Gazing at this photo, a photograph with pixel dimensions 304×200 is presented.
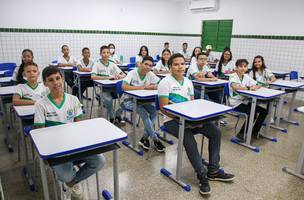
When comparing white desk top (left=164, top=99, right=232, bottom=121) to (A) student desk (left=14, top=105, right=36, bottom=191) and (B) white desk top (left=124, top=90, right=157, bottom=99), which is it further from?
(A) student desk (left=14, top=105, right=36, bottom=191)

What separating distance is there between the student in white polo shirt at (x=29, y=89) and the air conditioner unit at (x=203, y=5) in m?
6.50

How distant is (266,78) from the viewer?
13.5 feet

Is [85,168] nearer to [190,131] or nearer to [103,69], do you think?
[190,131]

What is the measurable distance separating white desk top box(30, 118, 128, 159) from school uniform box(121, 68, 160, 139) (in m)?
1.17

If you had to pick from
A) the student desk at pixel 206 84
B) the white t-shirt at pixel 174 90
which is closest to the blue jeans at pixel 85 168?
the white t-shirt at pixel 174 90

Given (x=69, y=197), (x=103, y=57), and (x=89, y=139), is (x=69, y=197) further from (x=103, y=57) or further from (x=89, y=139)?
(x=103, y=57)

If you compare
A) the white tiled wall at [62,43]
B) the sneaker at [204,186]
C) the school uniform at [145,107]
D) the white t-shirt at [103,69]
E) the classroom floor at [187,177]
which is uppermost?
the white tiled wall at [62,43]

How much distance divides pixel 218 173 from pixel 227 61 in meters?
3.41

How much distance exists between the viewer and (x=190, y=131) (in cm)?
235

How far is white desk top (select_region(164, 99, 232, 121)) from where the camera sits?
2094 millimetres

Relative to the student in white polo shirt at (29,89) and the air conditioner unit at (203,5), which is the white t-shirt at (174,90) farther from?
the air conditioner unit at (203,5)

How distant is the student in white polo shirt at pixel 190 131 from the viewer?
7.51ft

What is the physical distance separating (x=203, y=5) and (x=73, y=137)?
7.45 m

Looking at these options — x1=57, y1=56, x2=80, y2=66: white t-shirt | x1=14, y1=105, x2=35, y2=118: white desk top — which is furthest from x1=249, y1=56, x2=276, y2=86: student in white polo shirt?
x1=57, y1=56, x2=80, y2=66: white t-shirt
